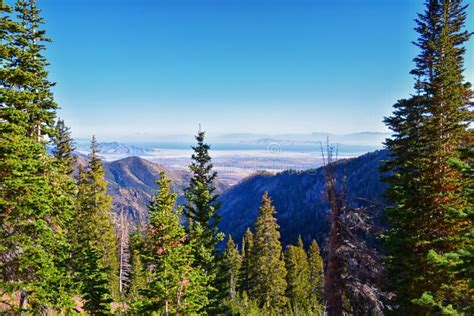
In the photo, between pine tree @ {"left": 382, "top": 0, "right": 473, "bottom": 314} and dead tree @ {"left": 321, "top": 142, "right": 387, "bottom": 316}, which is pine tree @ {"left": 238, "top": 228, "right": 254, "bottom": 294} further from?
dead tree @ {"left": 321, "top": 142, "right": 387, "bottom": 316}

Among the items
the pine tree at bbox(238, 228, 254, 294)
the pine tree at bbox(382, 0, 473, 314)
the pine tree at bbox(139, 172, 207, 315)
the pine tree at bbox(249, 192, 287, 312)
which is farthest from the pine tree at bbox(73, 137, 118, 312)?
the pine tree at bbox(238, 228, 254, 294)

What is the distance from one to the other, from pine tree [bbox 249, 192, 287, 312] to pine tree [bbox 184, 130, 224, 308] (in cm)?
2031

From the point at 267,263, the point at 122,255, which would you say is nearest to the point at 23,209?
the point at 122,255

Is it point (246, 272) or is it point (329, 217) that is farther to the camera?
point (246, 272)

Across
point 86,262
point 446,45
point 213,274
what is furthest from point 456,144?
point 86,262

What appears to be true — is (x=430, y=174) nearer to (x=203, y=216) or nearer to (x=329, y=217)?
(x=329, y=217)

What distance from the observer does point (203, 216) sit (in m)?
26.8

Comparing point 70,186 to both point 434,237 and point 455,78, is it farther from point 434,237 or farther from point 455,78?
point 455,78

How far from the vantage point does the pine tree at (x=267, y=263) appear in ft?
156

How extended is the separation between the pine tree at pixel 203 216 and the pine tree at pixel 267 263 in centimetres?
2031

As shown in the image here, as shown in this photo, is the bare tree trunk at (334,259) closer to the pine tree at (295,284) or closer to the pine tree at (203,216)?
the pine tree at (203,216)

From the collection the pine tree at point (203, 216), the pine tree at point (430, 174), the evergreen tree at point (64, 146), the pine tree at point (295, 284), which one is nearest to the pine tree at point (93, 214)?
the evergreen tree at point (64, 146)

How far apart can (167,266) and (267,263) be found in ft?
109

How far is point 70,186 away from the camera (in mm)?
20719
